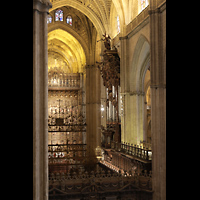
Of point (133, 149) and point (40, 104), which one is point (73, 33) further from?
point (40, 104)

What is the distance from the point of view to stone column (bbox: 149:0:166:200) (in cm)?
1147

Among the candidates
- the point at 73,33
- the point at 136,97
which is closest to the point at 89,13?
the point at 73,33

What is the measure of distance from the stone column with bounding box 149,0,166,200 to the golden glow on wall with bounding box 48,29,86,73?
17.1 m

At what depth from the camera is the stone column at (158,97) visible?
452 inches

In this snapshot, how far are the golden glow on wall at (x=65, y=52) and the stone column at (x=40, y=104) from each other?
22182 millimetres

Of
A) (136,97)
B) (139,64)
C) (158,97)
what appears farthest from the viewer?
(136,97)

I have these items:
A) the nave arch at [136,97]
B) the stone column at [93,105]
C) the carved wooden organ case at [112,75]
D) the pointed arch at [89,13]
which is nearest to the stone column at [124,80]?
the nave arch at [136,97]

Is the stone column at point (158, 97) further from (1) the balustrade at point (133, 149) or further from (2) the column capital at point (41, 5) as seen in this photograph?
(2) the column capital at point (41, 5)

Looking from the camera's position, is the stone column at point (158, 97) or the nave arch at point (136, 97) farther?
the nave arch at point (136, 97)

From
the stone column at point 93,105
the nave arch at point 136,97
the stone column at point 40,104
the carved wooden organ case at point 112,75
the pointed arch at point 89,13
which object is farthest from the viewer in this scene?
the stone column at point 93,105

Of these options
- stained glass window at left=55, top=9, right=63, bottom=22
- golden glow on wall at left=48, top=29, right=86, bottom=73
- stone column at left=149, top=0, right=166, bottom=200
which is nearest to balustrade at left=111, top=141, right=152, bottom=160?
stone column at left=149, top=0, right=166, bottom=200

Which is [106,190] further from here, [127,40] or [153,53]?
[127,40]

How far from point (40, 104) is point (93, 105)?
20943mm

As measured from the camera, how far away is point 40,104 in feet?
21.3
